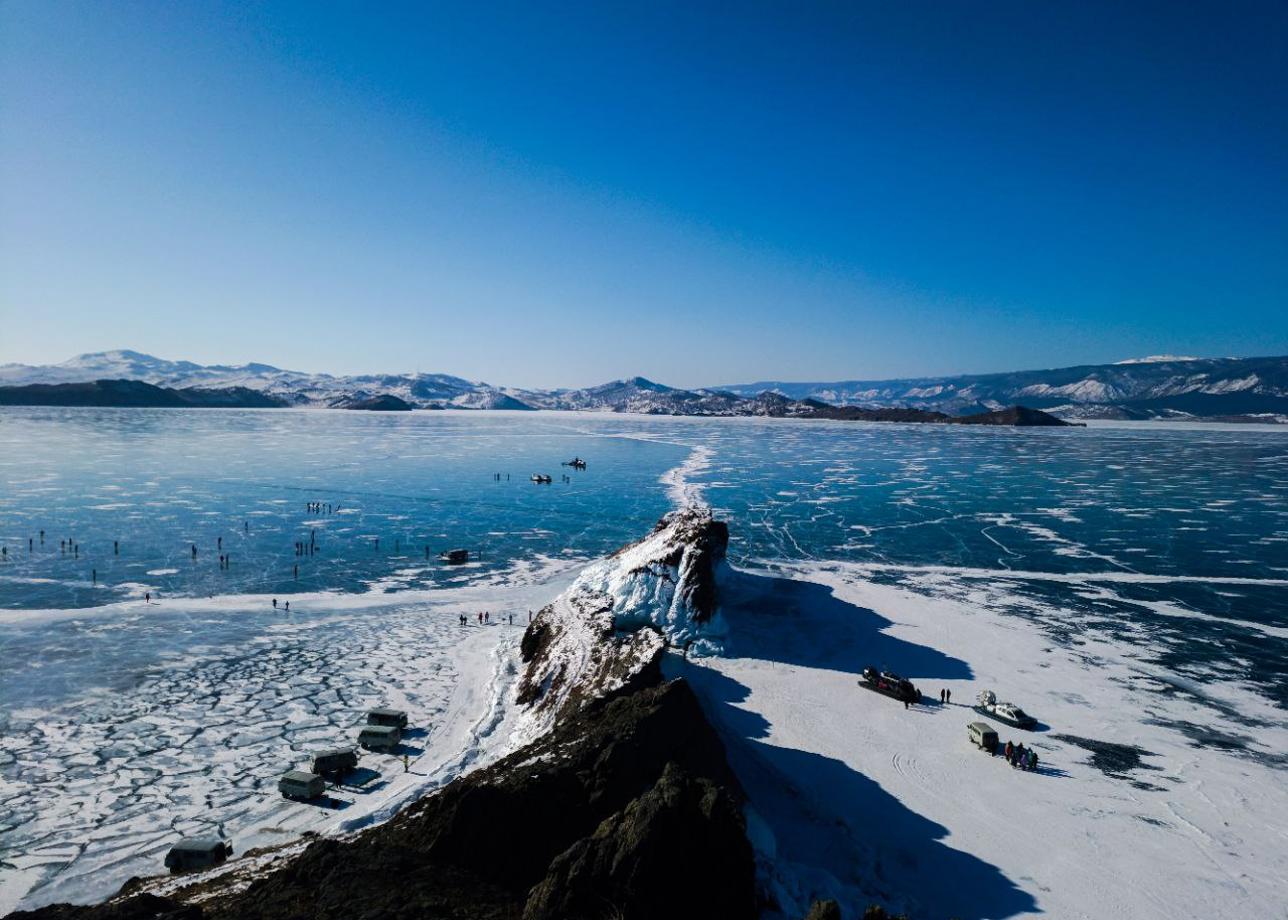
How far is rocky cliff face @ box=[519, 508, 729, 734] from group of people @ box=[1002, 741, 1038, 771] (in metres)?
12.6

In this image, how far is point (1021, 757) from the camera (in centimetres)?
2394

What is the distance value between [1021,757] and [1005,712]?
347 centimetres

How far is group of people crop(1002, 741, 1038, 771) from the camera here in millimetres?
23812

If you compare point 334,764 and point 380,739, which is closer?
point 334,764

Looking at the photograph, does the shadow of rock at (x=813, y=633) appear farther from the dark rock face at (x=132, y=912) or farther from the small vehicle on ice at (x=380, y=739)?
the dark rock face at (x=132, y=912)

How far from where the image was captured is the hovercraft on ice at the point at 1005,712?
26.9 meters

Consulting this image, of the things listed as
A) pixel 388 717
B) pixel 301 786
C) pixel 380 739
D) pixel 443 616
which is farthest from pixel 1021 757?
pixel 443 616

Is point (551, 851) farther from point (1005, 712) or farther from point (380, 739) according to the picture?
point (1005, 712)

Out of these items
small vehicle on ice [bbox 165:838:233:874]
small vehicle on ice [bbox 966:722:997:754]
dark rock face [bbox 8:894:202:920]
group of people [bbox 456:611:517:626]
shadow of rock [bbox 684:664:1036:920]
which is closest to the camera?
dark rock face [bbox 8:894:202:920]

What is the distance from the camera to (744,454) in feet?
452

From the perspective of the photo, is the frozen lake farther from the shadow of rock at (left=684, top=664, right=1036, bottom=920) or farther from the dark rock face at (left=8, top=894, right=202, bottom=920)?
the dark rock face at (left=8, top=894, right=202, bottom=920)

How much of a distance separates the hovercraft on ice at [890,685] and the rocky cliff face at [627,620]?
26.0ft

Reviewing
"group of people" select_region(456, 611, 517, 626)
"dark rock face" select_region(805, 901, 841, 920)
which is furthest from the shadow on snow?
"group of people" select_region(456, 611, 517, 626)

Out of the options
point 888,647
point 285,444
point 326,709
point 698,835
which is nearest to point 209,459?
point 285,444
